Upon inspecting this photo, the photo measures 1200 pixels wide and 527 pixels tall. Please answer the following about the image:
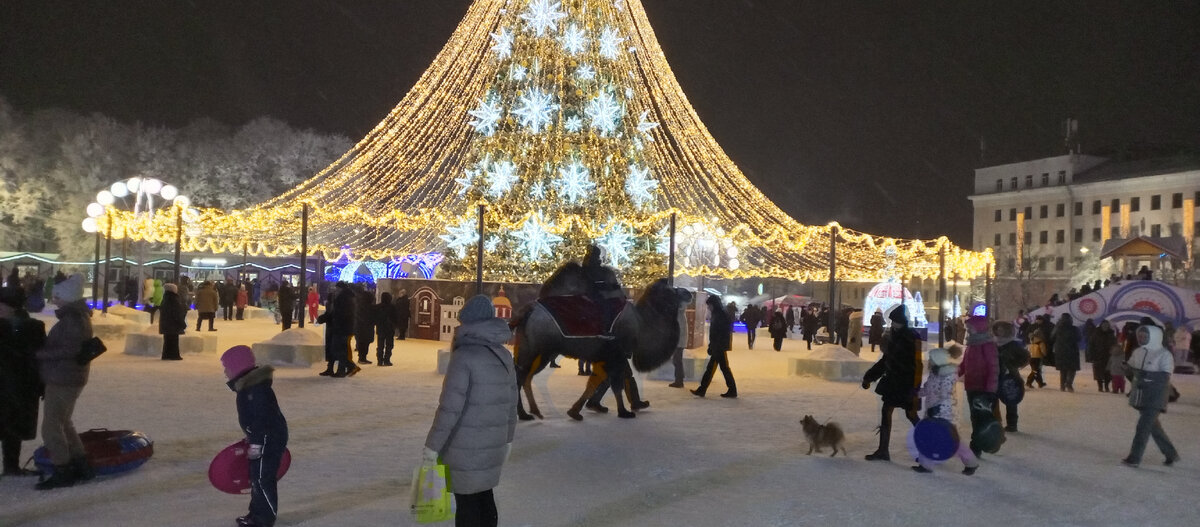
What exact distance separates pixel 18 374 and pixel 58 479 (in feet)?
2.46

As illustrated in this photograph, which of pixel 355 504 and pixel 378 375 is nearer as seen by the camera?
pixel 355 504

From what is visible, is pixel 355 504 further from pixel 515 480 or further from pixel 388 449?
pixel 388 449

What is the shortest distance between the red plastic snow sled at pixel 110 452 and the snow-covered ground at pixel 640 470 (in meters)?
0.10

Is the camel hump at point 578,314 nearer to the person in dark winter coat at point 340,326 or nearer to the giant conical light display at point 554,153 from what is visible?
the person in dark winter coat at point 340,326

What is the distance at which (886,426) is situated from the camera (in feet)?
27.6

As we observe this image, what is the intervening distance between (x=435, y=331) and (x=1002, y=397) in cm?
1478

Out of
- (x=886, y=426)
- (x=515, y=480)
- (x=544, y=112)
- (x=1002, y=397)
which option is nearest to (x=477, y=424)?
(x=515, y=480)

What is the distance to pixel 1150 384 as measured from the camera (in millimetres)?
8406

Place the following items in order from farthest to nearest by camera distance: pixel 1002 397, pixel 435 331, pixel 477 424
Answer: pixel 435 331 → pixel 1002 397 → pixel 477 424

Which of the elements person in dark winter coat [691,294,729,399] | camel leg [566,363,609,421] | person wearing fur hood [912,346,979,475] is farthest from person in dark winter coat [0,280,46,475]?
person in dark winter coat [691,294,729,399]

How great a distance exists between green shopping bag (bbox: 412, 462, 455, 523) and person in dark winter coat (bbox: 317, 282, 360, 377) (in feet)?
33.2

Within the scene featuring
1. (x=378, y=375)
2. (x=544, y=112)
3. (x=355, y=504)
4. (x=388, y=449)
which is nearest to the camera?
(x=355, y=504)

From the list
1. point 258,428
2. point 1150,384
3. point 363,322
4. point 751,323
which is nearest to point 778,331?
point 751,323

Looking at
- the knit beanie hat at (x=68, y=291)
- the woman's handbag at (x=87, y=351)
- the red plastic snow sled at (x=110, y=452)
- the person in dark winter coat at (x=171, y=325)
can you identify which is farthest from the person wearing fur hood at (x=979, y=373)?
the person in dark winter coat at (x=171, y=325)
